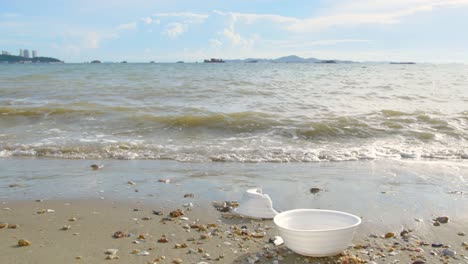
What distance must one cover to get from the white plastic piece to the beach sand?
10 centimetres

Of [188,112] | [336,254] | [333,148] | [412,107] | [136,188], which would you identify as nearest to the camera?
[336,254]

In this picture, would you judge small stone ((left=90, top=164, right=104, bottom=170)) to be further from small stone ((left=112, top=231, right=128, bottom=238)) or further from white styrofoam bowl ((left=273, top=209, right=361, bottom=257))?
white styrofoam bowl ((left=273, top=209, right=361, bottom=257))

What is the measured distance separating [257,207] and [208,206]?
0.89 m

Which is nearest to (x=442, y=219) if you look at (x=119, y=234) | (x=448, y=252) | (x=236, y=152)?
(x=448, y=252)

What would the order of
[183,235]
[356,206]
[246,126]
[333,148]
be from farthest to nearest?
1. [246,126]
2. [333,148]
3. [356,206]
4. [183,235]

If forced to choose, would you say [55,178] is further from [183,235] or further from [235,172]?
[183,235]

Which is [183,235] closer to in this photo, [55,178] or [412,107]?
[55,178]

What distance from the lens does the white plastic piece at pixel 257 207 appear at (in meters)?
5.53

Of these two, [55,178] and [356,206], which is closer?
[356,206]

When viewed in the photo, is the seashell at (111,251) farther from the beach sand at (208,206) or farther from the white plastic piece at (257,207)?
the white plastic piece at (257,207)

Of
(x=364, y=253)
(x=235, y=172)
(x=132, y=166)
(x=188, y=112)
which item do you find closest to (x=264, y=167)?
(x=235, y=172)

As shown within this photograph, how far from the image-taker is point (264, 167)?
28.5 feet

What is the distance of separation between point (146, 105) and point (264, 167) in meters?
9.75

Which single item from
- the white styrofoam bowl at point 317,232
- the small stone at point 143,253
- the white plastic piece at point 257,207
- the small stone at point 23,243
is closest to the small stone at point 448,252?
the white styrofoam bowl at point 317,232
